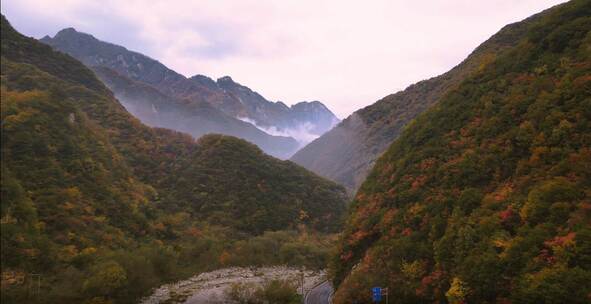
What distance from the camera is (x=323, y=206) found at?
354 feet

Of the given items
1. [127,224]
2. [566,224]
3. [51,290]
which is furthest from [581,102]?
[127,224]

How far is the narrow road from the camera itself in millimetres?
53500

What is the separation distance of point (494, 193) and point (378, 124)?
121 m

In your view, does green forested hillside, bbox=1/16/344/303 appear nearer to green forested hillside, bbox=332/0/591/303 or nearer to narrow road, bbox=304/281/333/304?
A: narrow road, bbox=304/281/333/304

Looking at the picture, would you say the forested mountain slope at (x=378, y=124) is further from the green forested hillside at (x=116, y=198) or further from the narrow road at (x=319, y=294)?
the narrow road at (x=319, y=294)

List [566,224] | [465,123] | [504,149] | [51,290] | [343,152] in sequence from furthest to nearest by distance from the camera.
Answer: [343,152], [465,123], [51,290], [504,149], [566,224]

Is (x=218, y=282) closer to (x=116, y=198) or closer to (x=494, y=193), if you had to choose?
(x=116, y=198)

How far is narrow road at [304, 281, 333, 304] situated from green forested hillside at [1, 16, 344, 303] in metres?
19.0

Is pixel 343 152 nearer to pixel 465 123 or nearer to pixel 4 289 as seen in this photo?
pixel 465 123

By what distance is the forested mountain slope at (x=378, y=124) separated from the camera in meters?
112

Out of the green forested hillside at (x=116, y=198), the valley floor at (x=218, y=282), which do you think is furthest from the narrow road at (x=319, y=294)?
the green forested hillside at (x=116, y=198)

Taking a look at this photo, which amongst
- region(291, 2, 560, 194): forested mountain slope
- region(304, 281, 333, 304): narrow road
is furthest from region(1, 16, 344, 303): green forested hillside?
region(291, 2, 560, 194): forested mountain slope

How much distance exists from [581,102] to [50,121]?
214 ft

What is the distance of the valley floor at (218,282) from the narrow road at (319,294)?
138 cm
